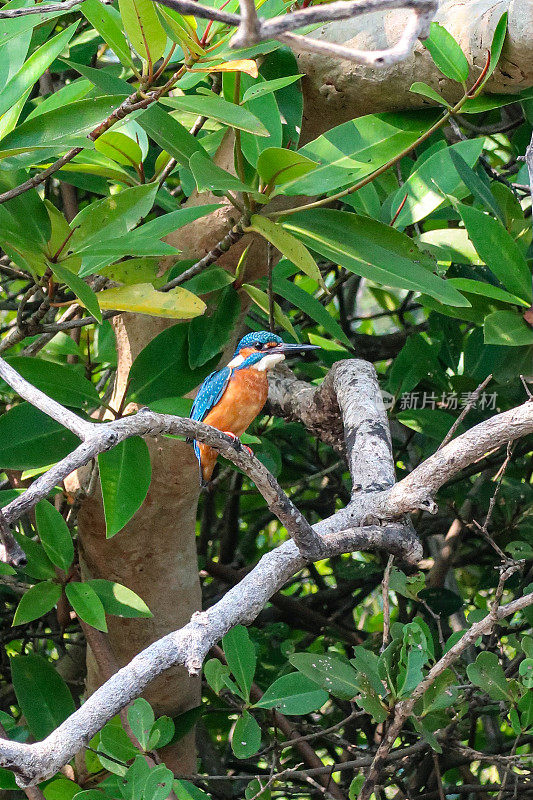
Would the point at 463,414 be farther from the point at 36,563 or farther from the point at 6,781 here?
the point at 6,781

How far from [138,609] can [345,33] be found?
1.45m

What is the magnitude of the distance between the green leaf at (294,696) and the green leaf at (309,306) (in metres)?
0.88

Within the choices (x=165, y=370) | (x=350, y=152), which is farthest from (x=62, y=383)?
(x=350, y=152)

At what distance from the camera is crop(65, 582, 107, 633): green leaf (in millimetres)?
1915

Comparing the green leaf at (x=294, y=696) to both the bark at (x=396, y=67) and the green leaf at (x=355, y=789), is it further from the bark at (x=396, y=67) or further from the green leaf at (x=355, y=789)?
the bark at (x=396, y=67)

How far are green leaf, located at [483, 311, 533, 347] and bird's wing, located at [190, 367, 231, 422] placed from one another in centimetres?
77

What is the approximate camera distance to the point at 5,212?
A: 1842 mm

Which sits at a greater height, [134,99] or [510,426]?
[134,99]

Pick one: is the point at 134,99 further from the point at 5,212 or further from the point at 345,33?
the point at 345,33

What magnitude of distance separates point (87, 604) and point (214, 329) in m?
0.74

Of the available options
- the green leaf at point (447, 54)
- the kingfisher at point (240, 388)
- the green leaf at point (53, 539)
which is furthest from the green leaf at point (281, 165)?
the green leaf at point (53, 539)

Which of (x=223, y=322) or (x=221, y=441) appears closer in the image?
(x=221, y=441)

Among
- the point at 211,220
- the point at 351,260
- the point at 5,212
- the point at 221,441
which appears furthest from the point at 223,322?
the point at 221,441

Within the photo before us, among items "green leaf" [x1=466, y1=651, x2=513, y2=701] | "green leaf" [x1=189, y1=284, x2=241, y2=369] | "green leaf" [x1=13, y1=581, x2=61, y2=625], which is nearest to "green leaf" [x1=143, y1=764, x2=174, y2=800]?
"green leaf" [x1=13, y1=581, x2=61, y2=625]
